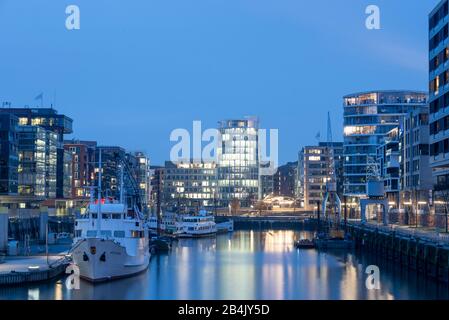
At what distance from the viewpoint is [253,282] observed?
57156 mm

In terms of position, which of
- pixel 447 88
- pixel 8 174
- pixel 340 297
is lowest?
pixel 340 297

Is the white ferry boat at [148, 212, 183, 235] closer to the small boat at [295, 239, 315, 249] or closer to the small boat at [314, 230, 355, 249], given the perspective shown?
the small boat at [295, 239, 315, 249]

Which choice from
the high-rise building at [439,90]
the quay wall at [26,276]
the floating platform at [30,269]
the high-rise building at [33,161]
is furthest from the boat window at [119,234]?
the high-rise building at [33,161]

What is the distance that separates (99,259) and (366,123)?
10074cm

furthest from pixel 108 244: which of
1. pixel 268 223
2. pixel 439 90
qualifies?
pixel 268 223

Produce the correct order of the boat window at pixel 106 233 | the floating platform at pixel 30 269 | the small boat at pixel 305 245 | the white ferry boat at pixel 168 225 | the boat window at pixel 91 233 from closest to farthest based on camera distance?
the floating platform at pixel 30 269 < the boat window at pixel 91 233 < the boat window at pixel 106 233 < the small boat at pixel 305 245 < the white ferry boat at pixel 168 225

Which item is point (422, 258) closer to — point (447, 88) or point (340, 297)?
point (340, 297)

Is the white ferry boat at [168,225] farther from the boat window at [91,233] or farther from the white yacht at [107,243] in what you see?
the boat window at [91,233]

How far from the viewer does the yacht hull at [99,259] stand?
52.7 meters

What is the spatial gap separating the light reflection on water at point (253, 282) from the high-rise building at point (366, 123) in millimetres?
65978

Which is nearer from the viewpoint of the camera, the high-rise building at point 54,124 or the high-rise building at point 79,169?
the high-rise building at point 54,124

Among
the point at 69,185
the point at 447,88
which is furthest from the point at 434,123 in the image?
the point at 69,185

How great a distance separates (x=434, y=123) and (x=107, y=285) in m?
36.1
